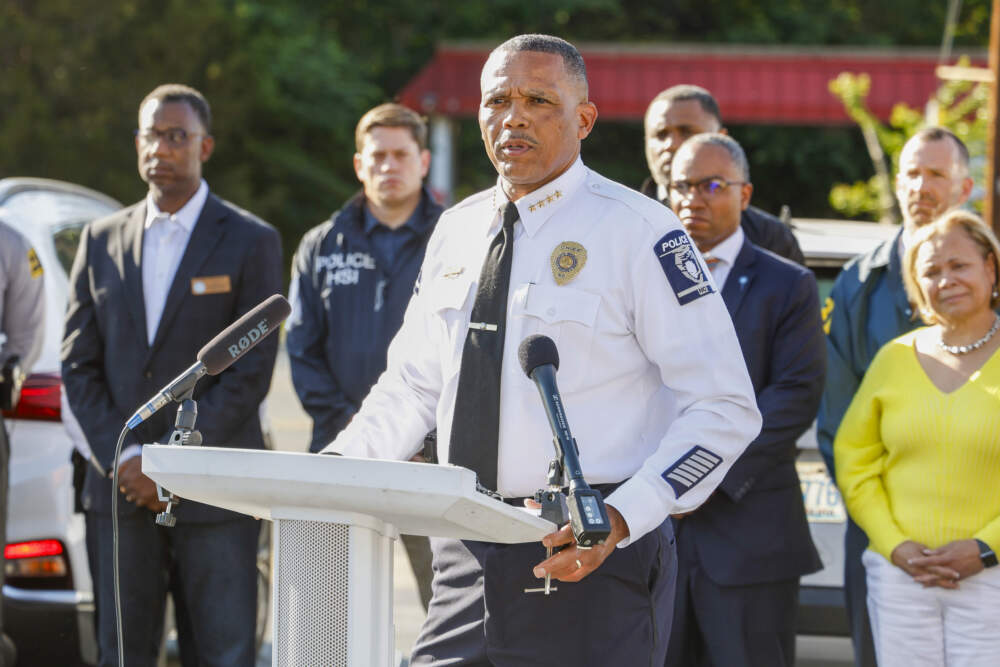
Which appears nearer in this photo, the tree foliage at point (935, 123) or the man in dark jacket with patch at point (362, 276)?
the man in dark jacket with patch at point (362, 276)

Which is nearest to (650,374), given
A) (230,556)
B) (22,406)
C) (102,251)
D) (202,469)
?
(202,469)

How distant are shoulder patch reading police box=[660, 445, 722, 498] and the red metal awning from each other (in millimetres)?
23324

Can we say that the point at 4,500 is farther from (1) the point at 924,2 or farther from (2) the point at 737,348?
(1) the point at 924,2

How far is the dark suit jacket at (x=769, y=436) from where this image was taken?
4.29m

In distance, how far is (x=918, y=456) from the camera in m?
4.30

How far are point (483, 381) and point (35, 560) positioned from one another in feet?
9.50

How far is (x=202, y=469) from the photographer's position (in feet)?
7.88

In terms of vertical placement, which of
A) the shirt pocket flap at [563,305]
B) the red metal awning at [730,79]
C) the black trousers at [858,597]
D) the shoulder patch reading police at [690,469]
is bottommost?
the black trousers at [858,597]

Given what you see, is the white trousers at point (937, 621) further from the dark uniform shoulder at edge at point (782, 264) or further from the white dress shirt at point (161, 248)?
the white dress shirt at point (161, 248)

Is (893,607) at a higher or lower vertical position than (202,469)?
lower

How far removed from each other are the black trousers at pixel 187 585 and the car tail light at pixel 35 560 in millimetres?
428

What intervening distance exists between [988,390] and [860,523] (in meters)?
0.58

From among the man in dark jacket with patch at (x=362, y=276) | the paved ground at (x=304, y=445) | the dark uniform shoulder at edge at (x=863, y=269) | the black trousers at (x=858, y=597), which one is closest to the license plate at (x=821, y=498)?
the black trousers at (x=858, y=597)

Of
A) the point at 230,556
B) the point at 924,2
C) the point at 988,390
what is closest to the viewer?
the point at 988,390
